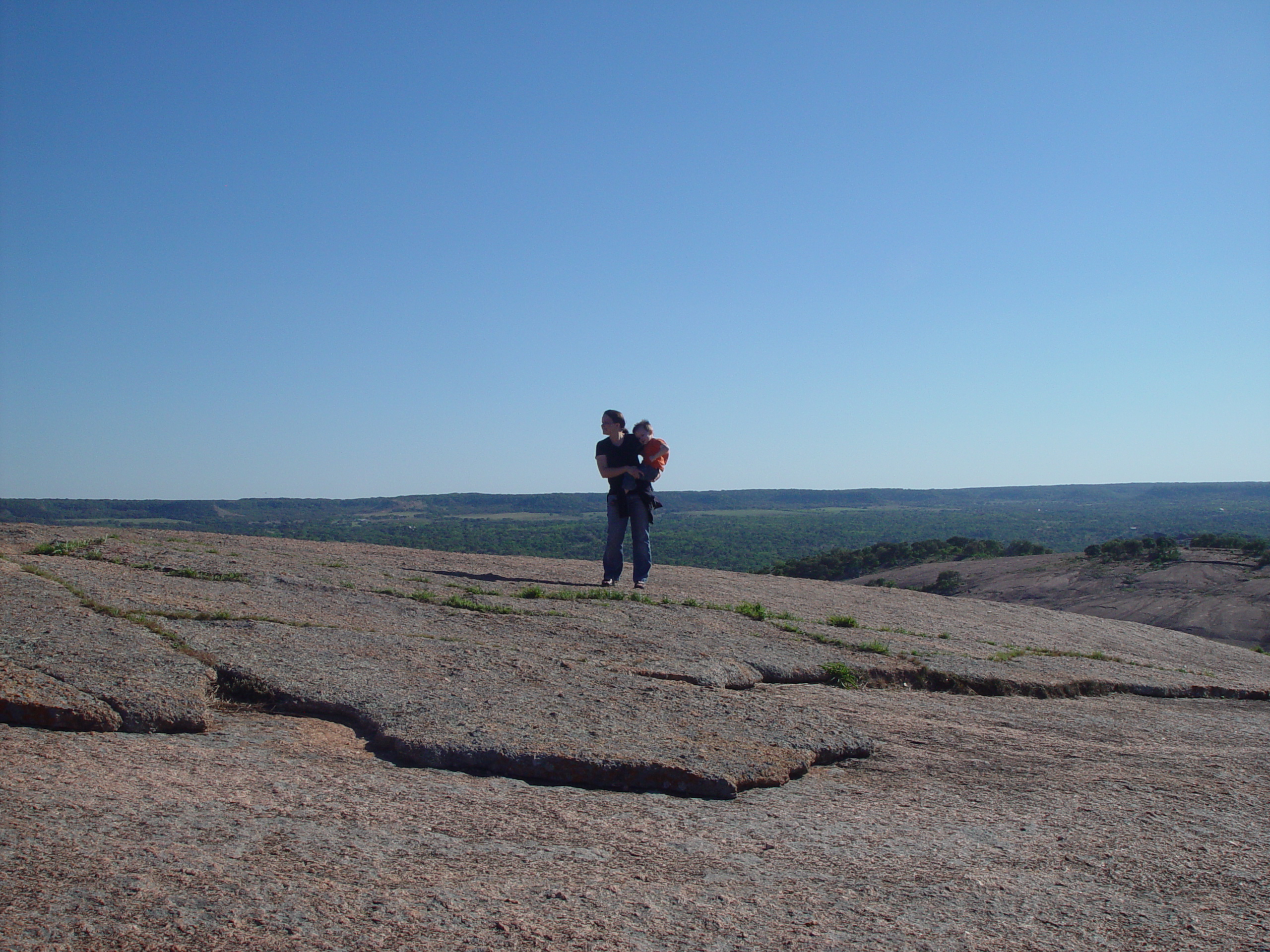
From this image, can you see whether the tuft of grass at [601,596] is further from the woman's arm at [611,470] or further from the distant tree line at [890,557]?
the distant tree line at [890,557]

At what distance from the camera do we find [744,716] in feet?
16.2

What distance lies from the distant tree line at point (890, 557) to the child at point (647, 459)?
2017cm

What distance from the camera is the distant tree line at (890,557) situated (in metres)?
31.0

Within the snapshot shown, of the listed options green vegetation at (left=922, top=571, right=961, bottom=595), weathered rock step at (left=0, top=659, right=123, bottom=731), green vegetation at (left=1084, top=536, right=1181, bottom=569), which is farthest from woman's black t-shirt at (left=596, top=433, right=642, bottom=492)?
green vegetation at (left=1084, top=536, right=1181, bottom=569)

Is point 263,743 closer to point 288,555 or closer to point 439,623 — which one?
point 439,623

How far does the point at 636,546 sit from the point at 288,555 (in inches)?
157

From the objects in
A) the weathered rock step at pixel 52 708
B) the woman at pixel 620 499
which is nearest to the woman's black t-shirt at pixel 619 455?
the woman at pixel 620 499

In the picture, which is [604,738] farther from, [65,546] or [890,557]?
[890,557]

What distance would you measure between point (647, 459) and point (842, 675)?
4.09 m

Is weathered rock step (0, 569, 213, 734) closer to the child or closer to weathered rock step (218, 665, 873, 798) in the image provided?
weathered rock step (218, 665, 873, 798)

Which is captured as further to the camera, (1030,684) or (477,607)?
(477,607)

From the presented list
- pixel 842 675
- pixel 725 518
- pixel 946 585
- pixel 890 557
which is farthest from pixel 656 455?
pixel 725 518

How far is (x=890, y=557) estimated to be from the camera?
33.0 metres

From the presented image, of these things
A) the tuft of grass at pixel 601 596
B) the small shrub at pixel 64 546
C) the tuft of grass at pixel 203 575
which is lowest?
the tuft of grass at pixel 601 596
